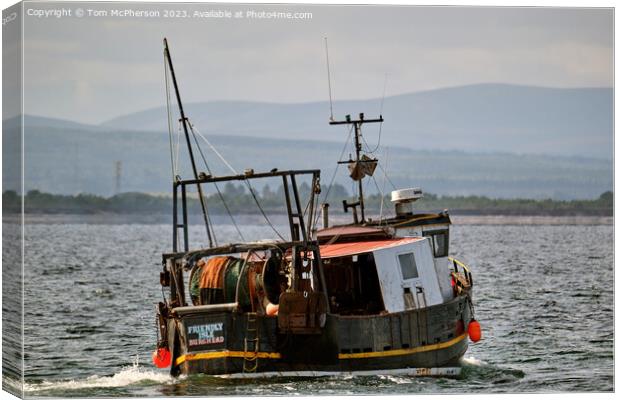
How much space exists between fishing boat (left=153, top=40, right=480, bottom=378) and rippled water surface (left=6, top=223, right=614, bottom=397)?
441mm

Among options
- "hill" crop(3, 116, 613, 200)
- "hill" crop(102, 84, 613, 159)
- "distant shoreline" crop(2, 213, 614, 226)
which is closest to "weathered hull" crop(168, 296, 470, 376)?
"hill" crop(3, 116, 613, 200)

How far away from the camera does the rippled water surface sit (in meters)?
33.4

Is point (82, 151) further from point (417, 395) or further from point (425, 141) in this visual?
point (417, 395)

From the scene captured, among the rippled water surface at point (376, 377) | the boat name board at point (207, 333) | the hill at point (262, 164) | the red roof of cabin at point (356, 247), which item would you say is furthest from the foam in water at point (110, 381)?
the red roof of cabin at point (356, 247)

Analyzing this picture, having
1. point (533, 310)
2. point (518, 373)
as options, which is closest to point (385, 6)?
point (518, 373)

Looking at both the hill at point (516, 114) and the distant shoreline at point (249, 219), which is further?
the distant shoreline at point (249, 219)

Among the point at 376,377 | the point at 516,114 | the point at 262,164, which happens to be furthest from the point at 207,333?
the point at 262,164

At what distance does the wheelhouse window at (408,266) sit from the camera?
3600cm

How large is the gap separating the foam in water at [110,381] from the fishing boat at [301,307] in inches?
26.2

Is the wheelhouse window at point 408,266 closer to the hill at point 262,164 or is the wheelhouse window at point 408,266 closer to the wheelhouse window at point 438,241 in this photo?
the wheelhouse window at point 438,241

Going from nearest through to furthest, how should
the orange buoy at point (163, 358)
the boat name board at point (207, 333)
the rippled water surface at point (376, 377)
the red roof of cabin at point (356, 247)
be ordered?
1. the boat name board at point (207, 333)
2. the rippled water surface at point (376, 377)
3. the orange buoy at point (163, 358)
4. the red roof of cabin at point (356, 247)

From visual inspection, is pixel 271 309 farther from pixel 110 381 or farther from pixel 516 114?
pixel 516 114

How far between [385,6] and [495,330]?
50.5 feet

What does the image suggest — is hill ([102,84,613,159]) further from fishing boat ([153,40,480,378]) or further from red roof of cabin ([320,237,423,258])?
fishing boat ([153,40,480,378])
